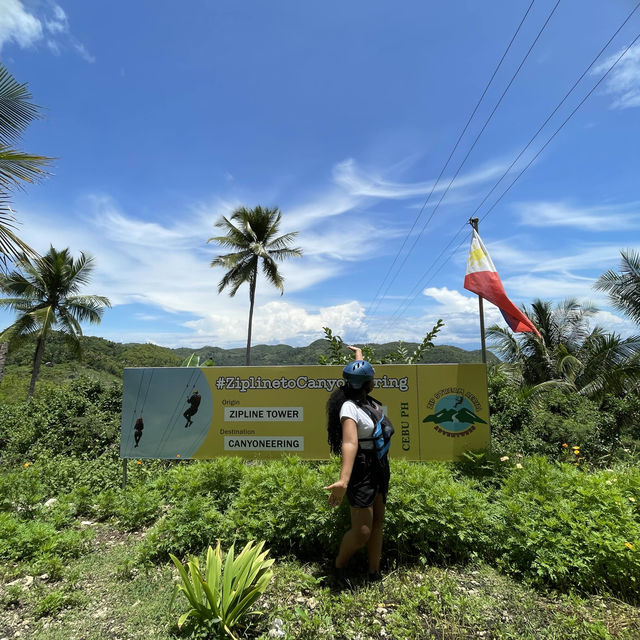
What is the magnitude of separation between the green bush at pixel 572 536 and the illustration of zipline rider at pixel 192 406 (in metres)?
3.98

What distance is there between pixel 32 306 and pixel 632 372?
2376 centimetres

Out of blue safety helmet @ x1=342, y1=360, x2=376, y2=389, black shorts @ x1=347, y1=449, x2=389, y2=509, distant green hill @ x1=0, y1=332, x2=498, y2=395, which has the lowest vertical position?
black shorts @ x1=347, y1=449, x2=389, y2=509

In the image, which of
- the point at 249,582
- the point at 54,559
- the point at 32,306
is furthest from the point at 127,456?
the point at 32,306

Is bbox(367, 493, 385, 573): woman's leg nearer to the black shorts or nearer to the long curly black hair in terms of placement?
the black shorts

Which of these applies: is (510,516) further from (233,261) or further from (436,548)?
(233,261)

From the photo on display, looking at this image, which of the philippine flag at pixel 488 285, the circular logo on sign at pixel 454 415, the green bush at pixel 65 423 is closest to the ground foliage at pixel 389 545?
the circular logo on sign at pixel 454 415

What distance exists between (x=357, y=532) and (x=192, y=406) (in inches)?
133

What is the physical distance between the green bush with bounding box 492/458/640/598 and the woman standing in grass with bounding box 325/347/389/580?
3.41 feet

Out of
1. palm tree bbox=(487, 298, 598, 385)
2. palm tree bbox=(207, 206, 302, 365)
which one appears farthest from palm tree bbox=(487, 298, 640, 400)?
palm tree bbox=(207, 206, 302, 365)

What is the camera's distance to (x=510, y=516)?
10.2 ft

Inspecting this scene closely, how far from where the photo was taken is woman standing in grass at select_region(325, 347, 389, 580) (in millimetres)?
2674

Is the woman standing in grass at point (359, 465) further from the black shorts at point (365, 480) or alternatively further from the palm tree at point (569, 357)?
the palm tree at point (569, 357)

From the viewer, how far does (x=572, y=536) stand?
2803 mm

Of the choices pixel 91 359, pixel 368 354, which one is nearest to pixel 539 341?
pixel 368 354
